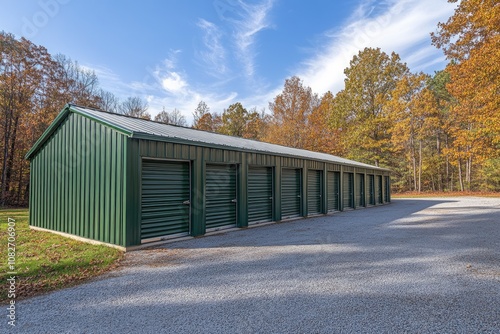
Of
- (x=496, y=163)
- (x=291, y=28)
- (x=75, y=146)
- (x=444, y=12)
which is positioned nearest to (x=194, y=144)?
(x=75, y=146)

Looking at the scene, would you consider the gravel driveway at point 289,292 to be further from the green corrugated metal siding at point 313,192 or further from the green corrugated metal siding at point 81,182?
the green corrugated metal siding at point 313,192

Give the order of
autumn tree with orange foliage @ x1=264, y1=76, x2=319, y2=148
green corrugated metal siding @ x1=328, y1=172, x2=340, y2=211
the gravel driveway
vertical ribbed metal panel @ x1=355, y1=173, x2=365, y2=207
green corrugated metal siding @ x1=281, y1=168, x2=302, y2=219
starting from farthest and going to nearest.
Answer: autumn tree with orange foliage @ x1=264, y1=76, x2=319, y2=148
vertical ribbed metal panel @ x1=355, y1=173, x2=365, y2=207
green corrugated metal siding @ x1=328, y1=172, x2=340, y2=211
green corrugated metal siding @ x1=281, y1=168, x2=302, y2=219
the gravel driveway

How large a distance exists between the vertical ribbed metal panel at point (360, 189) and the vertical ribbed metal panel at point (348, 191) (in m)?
0.81

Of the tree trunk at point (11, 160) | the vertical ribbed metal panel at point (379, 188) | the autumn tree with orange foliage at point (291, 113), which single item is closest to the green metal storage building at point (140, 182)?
the vertical ribbed metal panel at point (379, 188)

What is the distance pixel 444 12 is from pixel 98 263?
22765 millimetres

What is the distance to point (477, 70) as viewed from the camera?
15383mm

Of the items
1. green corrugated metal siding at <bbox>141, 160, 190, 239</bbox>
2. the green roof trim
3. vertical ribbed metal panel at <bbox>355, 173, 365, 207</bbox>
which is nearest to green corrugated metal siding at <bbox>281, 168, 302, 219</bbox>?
green corrugated metal siding at <bbox>141, 160, 190, 239</bbox>

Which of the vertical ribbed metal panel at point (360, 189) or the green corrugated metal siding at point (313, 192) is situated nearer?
the green corrugated metal siding at point (313, 192)

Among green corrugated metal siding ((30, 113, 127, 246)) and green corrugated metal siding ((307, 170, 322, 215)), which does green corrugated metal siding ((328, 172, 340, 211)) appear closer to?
green corrugated metal siding ((307, 170, 322, 215))

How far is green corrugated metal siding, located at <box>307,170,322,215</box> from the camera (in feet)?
39.9

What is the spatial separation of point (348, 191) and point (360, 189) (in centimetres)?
176

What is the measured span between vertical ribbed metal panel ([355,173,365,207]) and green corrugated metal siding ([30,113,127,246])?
1328 centimetres

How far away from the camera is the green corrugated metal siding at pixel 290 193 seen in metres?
10.8

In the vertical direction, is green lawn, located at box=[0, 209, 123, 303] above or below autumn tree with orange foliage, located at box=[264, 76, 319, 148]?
below
